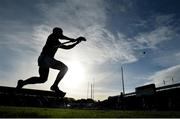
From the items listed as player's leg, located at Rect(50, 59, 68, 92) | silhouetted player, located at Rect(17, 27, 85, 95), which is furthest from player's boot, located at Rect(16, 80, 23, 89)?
player's leg, located at Rect(50, 59, 68, 92)

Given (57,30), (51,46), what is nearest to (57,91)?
(51,46)

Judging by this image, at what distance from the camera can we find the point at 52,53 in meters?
4.84

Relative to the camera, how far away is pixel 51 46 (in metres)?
4.83

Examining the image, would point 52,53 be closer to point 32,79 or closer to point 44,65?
point 44,65

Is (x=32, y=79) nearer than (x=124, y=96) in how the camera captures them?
Yes

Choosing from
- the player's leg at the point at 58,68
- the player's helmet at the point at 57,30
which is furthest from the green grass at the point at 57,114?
the player's helmet at the point at 57,30

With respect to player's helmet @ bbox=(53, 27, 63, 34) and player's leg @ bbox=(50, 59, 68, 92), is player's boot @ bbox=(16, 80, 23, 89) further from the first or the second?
player's helmet @ bbox=(53, 27, 63, 34)

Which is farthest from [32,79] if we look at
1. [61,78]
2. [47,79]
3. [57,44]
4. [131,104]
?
[131,104]

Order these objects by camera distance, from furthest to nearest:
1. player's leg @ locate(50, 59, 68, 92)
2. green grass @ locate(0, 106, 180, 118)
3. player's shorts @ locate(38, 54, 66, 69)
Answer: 1. green grass @ locate(0, 106, 180, 118)
2. player's leg @ locate(50, 59, 68, 92)
3. player's shorts @ locate(38, 54, 66, 69)

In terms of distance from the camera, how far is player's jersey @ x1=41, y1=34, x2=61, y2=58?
4812 mm

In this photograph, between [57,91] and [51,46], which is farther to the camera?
[57,91]

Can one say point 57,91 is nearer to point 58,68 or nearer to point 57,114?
point 58,68

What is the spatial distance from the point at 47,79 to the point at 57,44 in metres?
0.87

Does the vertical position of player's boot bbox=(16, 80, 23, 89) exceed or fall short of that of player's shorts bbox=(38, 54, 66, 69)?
it falls short
